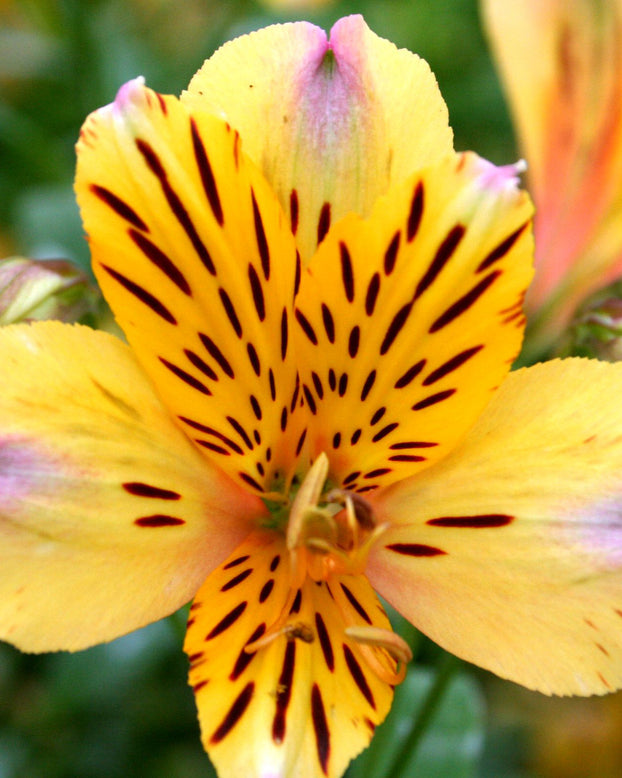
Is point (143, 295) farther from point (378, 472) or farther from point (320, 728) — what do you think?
point (320, 728)

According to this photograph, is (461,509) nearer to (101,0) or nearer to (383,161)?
(383,161)

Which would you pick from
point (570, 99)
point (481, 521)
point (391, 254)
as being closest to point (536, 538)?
point (481, 521)

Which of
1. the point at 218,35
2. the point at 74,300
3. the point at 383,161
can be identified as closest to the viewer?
the point at 383,161

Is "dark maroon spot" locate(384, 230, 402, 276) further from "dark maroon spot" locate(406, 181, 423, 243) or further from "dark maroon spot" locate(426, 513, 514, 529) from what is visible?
"dark maroon spot" locate(426, 513, 514, 529)

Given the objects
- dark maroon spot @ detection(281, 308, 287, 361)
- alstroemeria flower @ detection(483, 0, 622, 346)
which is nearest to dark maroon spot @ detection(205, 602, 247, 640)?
dark maroon spot @ detection(281, 308, 287, 361)

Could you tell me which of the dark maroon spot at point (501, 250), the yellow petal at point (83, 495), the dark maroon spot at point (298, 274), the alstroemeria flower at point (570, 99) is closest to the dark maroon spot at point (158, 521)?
the yellow petal at point (83, 495)

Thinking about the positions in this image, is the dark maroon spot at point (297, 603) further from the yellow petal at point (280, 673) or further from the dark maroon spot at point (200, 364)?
the dark maroon spot at point (200, 364)

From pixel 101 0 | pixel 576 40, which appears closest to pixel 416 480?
pixel 576 40
